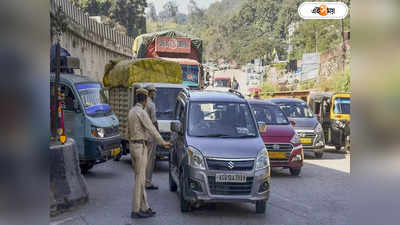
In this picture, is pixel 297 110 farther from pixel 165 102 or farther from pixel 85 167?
pixel 85 167

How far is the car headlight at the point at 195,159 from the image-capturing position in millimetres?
8273

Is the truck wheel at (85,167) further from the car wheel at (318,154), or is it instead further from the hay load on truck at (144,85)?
the car wheel at (318,154)

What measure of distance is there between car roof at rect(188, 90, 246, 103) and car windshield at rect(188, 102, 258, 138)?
11 centimetres

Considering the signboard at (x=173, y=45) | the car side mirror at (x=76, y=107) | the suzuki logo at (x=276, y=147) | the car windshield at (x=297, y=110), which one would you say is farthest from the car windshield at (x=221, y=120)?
the signboard at (x=173, y=45)

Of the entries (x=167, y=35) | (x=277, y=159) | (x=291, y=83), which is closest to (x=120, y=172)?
(x=277, y=159)

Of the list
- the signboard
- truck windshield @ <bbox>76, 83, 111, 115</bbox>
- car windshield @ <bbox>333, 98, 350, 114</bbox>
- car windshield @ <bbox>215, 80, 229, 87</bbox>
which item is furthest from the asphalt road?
car windshield @ <bbox>215, 80, 229, 87</bbox>

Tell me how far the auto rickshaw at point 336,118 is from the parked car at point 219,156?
34.8 ft

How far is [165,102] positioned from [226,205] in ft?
18.4

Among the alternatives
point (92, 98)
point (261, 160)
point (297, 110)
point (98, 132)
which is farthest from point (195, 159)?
point (297, 110)

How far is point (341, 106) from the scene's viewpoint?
19.8 meters
